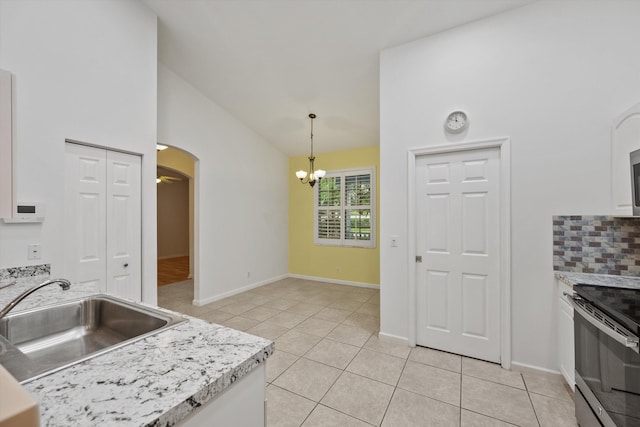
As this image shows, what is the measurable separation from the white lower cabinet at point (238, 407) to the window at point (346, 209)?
4454 millimetres

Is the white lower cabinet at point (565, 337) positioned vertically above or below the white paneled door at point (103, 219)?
below

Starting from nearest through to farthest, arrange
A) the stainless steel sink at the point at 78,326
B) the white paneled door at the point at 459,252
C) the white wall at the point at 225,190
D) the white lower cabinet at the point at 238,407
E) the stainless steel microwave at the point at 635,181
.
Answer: the white lower cabinet at the point at 238,407 < the stainless steel sink at the point at 78,326 < the stainless steel microwave at the point at 635,181 < the white paneled door at the point at 459,252 < the white wall at the point at 225,190

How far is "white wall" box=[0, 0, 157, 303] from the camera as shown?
2.02 meters

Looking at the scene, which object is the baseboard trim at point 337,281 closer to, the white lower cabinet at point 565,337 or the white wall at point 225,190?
the white wall at point 225,190

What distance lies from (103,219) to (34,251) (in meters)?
0.56

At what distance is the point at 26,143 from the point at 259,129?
3402 millimetres

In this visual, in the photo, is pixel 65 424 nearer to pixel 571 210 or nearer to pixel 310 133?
pixel 571 210

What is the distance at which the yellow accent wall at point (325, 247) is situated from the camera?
5223mm

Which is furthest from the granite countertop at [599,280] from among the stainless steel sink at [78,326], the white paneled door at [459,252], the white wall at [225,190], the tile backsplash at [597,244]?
the white wall at [225,190]

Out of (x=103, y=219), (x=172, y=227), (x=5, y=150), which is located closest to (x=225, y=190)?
(x=103, y=219)

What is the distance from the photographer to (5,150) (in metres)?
0.81

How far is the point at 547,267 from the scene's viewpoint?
2314 millimetres

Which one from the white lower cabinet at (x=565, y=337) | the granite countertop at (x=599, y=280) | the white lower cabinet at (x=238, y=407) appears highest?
the granite countertop at (x=599, y=280)

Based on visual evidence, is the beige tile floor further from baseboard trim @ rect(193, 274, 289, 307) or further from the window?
the window
